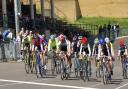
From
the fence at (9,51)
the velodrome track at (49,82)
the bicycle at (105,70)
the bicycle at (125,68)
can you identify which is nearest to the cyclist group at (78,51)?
the bicycle at (105,70)

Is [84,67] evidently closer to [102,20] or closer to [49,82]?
[49,82]

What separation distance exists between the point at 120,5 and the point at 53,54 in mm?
44704

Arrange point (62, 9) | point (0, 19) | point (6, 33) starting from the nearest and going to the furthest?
1. point (6, 33)
2. point (0, 19)
3. point (62, 9)

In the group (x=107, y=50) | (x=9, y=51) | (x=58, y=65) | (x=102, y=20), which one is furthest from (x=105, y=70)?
(x=102, y=20)

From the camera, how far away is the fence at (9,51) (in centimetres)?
3122

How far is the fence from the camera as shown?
31.2m

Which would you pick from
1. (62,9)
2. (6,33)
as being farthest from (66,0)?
(6,33)

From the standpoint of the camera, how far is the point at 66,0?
65000 millimetres

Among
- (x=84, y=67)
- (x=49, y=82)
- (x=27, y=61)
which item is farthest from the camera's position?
(x=27, y=61)

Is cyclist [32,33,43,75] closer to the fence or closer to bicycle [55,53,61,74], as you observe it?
bicycle [55,53,61,74]

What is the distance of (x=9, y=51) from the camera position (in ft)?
103

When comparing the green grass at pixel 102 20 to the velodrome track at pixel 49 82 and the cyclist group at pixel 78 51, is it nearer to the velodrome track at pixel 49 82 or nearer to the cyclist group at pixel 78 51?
the velodrome track at pixel 49 82

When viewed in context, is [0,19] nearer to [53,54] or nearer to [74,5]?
[53,54]

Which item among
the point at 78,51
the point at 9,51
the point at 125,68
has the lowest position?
the point at 125,68
